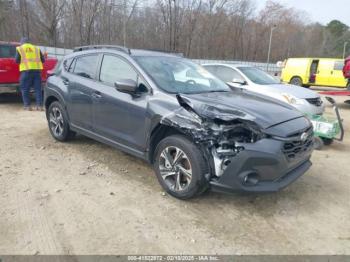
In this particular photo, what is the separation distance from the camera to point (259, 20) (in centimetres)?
5156

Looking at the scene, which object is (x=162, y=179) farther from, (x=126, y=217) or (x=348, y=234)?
(x=348, y=234)

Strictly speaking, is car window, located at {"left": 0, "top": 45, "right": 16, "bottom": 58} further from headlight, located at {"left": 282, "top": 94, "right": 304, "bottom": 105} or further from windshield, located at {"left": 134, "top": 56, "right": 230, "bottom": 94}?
headlight, located at {"left": 282, "top": 94, "right": 304, "bottom": 105}

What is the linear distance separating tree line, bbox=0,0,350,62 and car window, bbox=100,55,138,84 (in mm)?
17737

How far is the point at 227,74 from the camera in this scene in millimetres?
7863

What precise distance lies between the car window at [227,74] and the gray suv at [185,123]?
10.8 feet

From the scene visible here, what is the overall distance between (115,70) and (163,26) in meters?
28.8

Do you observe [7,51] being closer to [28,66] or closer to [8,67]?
[8,67]

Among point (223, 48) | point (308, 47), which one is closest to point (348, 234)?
point (223, 48)

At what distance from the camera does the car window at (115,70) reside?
3929 mm

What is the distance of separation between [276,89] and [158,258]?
5.60 m

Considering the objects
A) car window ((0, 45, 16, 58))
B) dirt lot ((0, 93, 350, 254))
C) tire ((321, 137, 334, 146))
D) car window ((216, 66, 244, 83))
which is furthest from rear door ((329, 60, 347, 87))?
car window ((0, 45, 16, 58))

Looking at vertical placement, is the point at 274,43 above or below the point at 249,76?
above

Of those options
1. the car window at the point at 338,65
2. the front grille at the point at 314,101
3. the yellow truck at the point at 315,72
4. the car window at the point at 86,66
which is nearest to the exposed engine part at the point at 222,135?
the car window at the point at 86,66

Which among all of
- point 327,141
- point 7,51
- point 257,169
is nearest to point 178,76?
point 257,169
